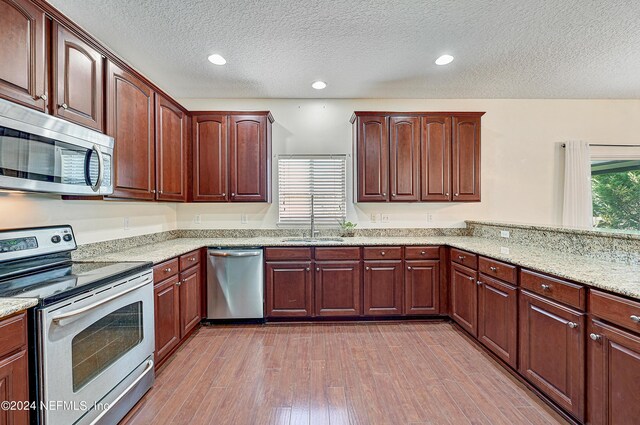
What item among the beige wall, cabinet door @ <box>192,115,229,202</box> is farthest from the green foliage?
cabinet door @ <box>192,115,229,202</box>

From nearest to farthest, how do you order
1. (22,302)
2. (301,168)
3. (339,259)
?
1. (22,302)
2. (339,259)
3. (301,168)

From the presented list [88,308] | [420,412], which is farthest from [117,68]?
[420,412]

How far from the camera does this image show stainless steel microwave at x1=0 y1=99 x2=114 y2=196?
139 centimetres

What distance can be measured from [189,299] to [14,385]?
169 cm

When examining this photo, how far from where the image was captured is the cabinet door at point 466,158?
3520 millimetres

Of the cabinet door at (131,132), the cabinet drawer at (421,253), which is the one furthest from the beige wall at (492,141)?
the cabinet door at (131,132)

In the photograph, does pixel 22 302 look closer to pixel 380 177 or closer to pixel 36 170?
pixel 36 170

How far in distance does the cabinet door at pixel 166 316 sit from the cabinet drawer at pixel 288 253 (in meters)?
0.98

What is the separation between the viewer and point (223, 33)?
241 cm

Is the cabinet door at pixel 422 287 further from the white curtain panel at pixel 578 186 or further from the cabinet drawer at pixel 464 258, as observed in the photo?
the white curtain panel at pixel 578 186

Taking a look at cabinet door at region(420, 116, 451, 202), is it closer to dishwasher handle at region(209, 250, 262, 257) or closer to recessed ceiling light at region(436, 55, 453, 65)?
recessed ceiling light at region(436, 55, 453, 65)

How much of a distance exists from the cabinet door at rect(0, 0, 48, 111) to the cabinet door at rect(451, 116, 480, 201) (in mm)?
3738

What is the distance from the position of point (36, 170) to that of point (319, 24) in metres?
2.13

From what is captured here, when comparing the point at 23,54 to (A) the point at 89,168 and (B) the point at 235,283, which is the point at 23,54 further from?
(B) the point at 235,283
